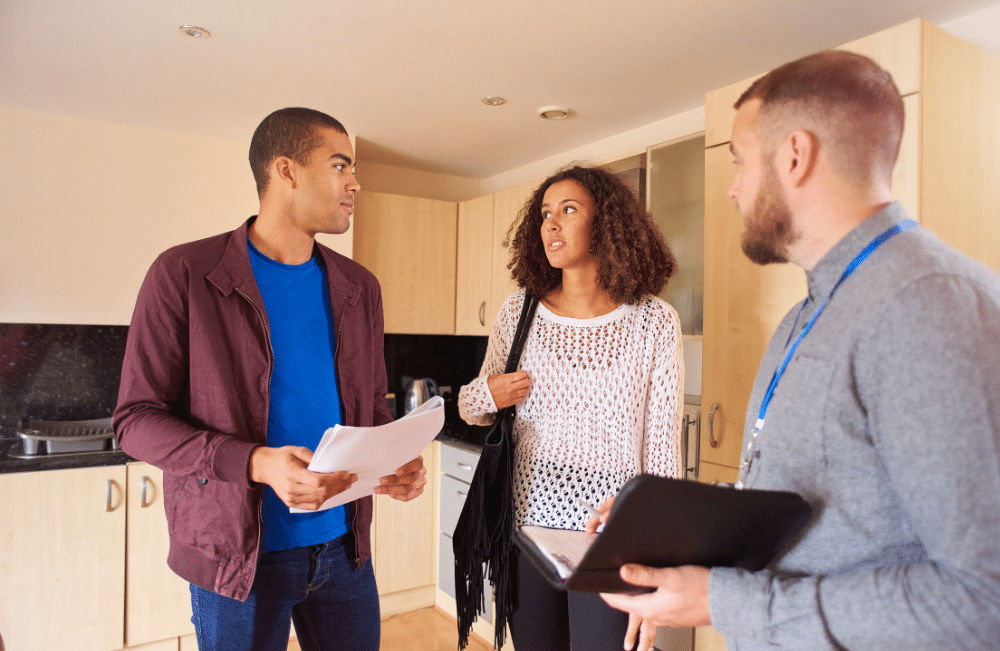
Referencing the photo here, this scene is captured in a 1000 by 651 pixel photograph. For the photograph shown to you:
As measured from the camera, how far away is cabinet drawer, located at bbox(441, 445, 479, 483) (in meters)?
3.00

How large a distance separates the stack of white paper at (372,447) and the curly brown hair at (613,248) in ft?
2.09

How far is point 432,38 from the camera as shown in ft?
7.08

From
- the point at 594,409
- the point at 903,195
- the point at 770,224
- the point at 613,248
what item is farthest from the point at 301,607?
the point at 903,195

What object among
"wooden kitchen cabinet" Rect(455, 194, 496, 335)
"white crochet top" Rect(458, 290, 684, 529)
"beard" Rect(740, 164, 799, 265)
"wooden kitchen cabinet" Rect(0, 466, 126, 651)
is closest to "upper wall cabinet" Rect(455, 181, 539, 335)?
"wooden kitchen cabinet" Rect(455, 194, 496, 335)

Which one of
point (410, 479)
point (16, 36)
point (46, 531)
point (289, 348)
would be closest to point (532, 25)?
point (289, 348)

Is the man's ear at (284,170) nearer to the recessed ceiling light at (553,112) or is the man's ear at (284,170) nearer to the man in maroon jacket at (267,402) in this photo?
the man in maroon jacket at (267,402)

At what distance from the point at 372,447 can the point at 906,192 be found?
1325mm

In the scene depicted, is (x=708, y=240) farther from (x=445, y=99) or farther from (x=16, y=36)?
(x=16, y=36)

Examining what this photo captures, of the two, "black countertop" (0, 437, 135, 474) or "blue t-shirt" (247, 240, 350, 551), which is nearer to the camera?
"blue t-shirt" (247, 240, 350, 551)

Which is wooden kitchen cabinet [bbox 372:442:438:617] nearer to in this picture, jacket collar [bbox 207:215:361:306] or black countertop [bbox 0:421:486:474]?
black countertop [bbox 0:421:486:474]

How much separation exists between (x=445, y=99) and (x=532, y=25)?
2.55 feet

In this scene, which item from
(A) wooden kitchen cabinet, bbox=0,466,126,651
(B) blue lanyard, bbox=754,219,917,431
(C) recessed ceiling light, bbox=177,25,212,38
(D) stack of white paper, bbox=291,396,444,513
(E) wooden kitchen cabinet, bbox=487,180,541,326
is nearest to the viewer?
(B) blue lanyard, bbox=754,219,917,431

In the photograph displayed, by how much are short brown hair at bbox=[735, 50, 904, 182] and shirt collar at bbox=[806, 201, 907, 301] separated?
46 millimetres

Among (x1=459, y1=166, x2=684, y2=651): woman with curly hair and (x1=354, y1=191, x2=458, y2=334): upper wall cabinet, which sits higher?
(x1=354, y1=191, x2=458, y2=334): upper wall cabinet
